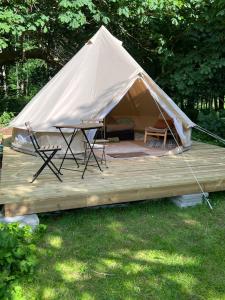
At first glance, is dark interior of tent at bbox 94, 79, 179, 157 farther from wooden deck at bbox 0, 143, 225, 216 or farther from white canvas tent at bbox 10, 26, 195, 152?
wooden deck at bbox 0, 143, 225, 216

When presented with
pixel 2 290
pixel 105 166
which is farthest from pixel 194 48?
pixel 2 290

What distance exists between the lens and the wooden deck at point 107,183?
4.13 meters

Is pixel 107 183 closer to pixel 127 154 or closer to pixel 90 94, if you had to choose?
pixel 127 154

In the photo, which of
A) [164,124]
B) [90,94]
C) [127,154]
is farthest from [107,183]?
[164,124]

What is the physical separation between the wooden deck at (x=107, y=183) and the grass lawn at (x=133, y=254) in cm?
23

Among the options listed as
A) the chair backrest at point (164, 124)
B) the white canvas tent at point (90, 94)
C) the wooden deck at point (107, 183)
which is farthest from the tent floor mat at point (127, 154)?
the chair backrest at point (164, 124)

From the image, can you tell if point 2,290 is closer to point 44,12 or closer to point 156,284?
point 156,284

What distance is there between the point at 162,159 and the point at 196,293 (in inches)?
139

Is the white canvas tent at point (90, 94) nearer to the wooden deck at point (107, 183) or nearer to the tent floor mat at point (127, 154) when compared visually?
the tent floor mat at point (127, 154)

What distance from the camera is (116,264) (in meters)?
3.32

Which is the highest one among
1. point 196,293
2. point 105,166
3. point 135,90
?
point 135,90

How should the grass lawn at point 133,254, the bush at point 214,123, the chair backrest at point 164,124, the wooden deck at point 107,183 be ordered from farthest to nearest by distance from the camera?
the bush at point 214,123, the chair backrest at point 164,124, the wooden deck at point 107,183, the grass lawn at point 133,254

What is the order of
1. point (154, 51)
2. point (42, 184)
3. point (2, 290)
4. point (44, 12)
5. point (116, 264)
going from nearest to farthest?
1. point (2, 290)
2. point (116, 264)
3. point (42, 184)
4. point (44, 12)
5. point (154, 51)

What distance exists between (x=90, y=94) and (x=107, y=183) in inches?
100
